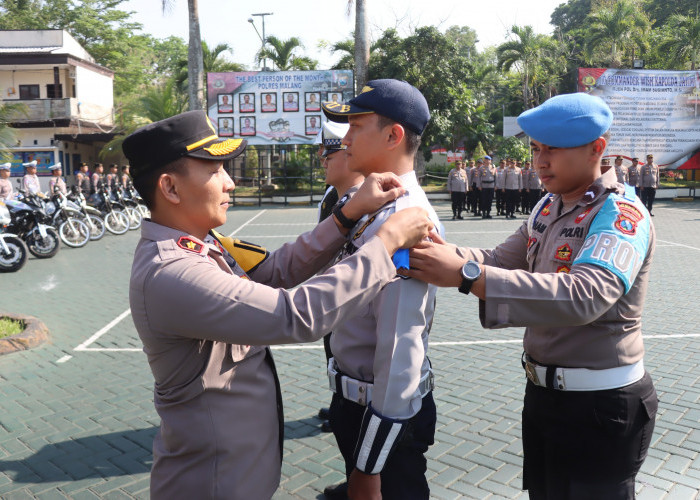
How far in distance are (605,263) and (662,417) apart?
2998 millimetres

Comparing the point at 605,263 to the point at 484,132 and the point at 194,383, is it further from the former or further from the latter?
the point at 484,132

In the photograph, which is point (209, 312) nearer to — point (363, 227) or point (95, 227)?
point (363, 227)

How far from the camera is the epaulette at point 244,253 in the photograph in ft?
7.47

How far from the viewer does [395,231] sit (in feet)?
5.53

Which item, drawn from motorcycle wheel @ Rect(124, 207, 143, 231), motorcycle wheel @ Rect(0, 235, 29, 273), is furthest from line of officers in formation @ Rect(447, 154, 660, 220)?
motorcycle wheel @ Rect(0, 235, 29, 273)


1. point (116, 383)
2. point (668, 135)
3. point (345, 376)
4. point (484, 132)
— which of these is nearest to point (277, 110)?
point (484, 132)

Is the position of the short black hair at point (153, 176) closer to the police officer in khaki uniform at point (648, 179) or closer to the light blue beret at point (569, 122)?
the light blue beret at point (569, 122)

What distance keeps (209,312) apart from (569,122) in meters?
1.36

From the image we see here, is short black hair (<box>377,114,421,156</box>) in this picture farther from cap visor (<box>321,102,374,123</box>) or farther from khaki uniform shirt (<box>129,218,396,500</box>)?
khaki uniform shirt (<box>129,218,396,500</box>)

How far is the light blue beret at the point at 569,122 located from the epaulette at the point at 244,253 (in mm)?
1085

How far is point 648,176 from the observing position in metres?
20.8

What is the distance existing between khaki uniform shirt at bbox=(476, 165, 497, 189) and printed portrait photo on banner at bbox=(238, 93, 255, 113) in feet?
Result: 30.2

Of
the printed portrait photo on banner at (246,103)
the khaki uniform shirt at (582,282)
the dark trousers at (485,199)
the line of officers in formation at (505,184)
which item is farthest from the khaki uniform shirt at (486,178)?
the khaki uniform shirt at (582,282)

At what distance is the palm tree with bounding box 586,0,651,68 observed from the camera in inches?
1286
